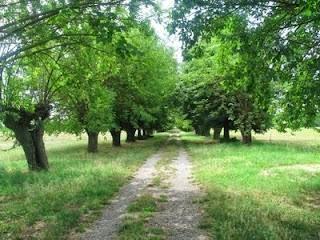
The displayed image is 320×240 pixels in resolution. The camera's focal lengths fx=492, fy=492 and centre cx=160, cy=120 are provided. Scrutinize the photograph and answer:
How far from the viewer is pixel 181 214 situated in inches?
471

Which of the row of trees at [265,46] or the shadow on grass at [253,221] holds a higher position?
the row of trees at [265,46]

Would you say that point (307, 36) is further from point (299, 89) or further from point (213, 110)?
point (213, 110)

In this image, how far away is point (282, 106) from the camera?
59.4ft

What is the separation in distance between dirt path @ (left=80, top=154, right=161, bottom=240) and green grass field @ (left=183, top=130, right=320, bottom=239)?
6.62 feet

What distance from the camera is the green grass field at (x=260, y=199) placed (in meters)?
10.0

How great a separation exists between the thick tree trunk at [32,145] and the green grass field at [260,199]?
771 cm

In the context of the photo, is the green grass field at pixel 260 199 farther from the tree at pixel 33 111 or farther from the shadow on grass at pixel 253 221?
the tree at pixel 33 111

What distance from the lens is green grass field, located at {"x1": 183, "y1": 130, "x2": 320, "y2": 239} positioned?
10.0 metres

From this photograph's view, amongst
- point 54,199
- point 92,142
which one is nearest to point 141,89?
point 92,142

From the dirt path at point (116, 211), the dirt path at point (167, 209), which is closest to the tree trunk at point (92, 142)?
the dirt path at point (167, 209)

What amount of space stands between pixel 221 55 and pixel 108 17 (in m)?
4.66

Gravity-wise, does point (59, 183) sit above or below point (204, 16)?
below

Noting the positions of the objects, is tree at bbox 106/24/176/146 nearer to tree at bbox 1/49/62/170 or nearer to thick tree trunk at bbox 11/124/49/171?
tree at bbox 1/49/62/170

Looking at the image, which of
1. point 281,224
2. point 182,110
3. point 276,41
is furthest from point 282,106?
point 182,110
